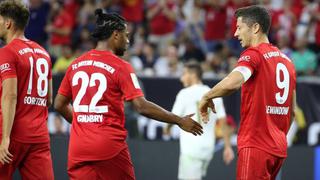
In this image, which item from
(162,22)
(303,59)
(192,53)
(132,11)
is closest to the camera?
(303,59)

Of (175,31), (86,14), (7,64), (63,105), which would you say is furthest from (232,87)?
(86,14)

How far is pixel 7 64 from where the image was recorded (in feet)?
25.5

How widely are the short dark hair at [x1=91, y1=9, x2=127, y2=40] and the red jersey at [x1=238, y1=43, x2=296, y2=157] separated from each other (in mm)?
1159

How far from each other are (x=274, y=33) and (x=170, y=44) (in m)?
2.22

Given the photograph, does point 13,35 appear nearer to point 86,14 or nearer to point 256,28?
point 256,28

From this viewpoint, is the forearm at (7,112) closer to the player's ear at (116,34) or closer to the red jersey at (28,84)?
the red jersey at (28,84)

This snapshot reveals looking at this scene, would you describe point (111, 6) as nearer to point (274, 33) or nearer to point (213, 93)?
point (274, 33)

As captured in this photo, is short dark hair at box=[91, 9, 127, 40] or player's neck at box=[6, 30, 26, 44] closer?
short dark hair at box=[91, 9, 127, 40]

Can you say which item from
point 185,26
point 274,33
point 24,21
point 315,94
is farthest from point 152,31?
point 24,21

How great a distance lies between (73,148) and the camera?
296 inches

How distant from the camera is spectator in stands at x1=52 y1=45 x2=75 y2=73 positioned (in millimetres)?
16578

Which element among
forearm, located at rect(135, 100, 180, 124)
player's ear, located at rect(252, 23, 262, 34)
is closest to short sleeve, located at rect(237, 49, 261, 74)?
player's ear, located at rect(252, 23, 262, 34)

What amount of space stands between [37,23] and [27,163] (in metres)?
10.2

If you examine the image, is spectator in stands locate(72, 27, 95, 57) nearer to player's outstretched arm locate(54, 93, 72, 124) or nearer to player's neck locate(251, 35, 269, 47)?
player's outstretched arm locate(54, 93, 72, 124)
